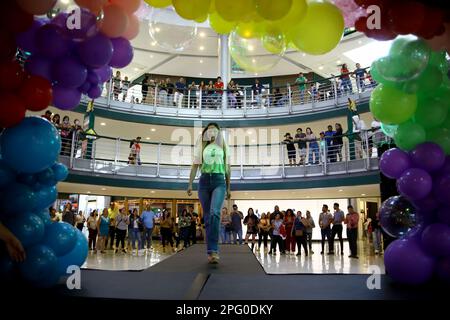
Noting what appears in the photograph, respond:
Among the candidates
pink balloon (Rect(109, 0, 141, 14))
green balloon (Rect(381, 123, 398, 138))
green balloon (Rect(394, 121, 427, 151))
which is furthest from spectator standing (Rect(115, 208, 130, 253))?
green balloon (Rect(394, 121, 427, 151))

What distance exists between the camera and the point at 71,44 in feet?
7.78

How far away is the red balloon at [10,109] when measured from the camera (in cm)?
213

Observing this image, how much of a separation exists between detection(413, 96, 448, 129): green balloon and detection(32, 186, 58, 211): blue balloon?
103 inches

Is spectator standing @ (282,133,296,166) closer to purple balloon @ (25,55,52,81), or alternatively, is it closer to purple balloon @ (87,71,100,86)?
purple balloon @ (87,71,100,86)

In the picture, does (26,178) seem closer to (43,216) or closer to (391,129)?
(43,216)

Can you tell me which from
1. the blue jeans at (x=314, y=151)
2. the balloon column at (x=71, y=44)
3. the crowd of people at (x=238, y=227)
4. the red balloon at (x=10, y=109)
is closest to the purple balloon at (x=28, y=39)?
the balloon column at (x=71, y=44)

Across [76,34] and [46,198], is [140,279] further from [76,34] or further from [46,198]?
[76,34]

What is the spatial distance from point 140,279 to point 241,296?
0.91 m

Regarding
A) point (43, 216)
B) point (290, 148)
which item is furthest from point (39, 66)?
point (290, 148)

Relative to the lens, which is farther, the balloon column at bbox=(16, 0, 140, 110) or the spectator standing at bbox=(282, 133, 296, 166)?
the spectator standing at bbox=(282, 133, 296, 166)

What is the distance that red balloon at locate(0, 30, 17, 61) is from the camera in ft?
7.09

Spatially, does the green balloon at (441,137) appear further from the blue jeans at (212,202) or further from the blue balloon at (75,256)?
the blue balloon at (75,256)

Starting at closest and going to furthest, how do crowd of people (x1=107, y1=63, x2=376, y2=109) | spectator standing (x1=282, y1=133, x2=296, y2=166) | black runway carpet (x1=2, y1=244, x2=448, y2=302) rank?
1. black runway carpet (x1=2, y1=244, x2=448, y2=302)
2. spectator standing (x1=282, y1=133, x2=296, y2=166)
3. crowd of people (x1=107, y1=63, x2=376, y2=109)

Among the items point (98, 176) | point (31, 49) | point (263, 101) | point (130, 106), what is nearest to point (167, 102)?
point (130, 106)
